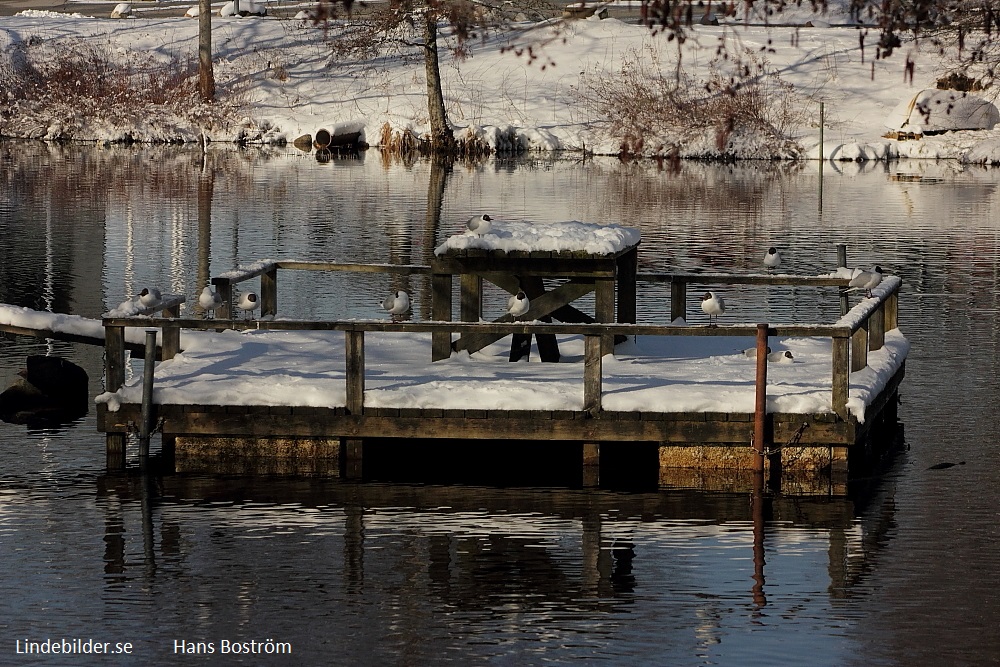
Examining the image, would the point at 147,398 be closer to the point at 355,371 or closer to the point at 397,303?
the point at 355,371

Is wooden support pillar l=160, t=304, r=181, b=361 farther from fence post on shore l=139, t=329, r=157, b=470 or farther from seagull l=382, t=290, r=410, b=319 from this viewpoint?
seagull l=382, t=290, r=410, b=319

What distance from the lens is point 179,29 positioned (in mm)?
70625

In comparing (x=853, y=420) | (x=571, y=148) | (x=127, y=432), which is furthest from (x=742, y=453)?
(x=571, y=148)

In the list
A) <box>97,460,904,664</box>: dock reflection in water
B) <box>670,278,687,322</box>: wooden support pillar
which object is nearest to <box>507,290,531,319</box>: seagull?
<box>97,460,904,664</box>: dock reflection in water

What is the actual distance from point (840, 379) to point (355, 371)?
4.01 metres

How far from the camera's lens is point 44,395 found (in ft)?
56.3

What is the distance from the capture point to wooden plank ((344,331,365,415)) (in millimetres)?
14086

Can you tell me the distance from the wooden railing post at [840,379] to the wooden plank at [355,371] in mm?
3906

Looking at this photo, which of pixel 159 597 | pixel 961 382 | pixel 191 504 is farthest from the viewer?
pixel 961 382

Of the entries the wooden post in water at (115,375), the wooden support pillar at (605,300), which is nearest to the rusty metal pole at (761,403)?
the wooden support pillar at (605,300)

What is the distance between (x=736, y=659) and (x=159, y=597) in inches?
151

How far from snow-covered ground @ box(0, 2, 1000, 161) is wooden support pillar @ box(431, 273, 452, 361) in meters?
40.2

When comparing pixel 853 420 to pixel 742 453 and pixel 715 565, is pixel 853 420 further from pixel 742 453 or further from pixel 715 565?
pixel 715 565

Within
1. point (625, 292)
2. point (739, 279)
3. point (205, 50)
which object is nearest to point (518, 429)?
point (625, 292)
